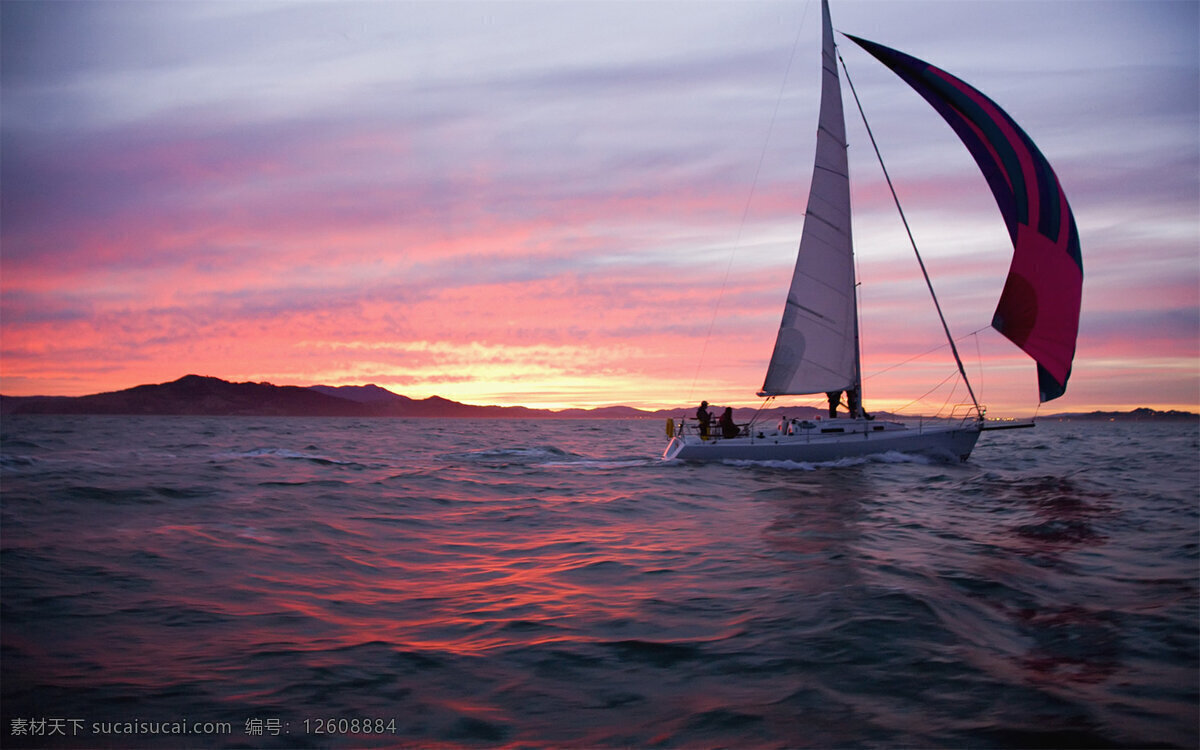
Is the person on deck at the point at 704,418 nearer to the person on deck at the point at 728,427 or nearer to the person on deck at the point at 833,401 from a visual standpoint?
the person on deck at the point at 728,427

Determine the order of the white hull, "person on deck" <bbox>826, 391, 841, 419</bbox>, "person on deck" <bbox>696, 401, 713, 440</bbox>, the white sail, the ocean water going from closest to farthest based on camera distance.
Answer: the ocean water < the white hull < the white sail < "person on deck" <bbox>826, 391, 841, 419</bbox> < "person on deck" <bbox>696, 401, 713, 440</bbox>

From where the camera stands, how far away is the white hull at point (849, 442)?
23.7 m

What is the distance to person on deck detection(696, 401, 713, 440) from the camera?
25922 mm

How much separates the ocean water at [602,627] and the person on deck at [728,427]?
428 inches

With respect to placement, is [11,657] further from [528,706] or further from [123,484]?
[123,484]

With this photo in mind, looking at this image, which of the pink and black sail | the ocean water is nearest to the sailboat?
the pink and black sail

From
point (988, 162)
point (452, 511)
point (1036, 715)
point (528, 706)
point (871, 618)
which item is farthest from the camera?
point (988, 162)

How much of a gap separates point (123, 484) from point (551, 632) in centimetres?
1670

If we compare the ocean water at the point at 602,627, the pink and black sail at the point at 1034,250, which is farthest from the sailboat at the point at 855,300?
the ocean water at the point at 602,627

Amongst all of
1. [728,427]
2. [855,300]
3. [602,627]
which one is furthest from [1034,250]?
[602,627]

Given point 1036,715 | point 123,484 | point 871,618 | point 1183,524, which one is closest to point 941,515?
point 1183,524

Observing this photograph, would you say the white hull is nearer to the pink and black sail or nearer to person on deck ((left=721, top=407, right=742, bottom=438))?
person on deck ((left=721, top=407, right=742, bottom=438))

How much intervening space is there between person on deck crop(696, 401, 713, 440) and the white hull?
93 cm

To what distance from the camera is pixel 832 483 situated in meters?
19.0
